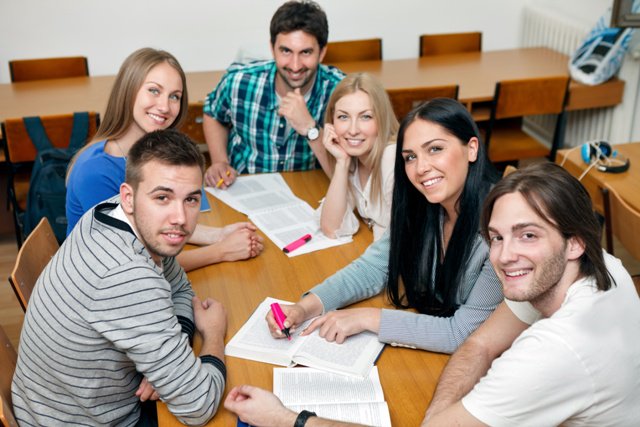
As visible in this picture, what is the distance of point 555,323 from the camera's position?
1.40 metres

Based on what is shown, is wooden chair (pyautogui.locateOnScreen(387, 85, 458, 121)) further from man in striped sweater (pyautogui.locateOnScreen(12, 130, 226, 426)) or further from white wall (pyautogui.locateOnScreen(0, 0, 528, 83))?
man in striped sweater (pyautogui.locateOnScreen(12, 130, 226, 426))

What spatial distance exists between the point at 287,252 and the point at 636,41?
3.00m

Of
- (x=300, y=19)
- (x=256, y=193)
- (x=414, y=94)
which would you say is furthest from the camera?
(x=414, y=94)

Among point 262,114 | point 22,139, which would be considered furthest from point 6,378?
point 22,139

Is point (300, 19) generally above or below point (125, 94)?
above

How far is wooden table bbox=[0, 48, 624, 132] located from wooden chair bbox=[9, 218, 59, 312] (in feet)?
5.60

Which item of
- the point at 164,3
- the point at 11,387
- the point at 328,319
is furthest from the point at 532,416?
the point at 164,3

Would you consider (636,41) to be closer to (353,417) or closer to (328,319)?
(328,319)

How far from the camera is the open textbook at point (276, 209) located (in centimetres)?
246

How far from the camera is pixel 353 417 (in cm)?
160

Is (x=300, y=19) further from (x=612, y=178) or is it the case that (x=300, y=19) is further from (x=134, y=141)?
(x=612, y=178)

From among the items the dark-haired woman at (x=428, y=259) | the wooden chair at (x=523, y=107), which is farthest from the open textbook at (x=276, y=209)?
the wooden chair at (x=523, y=107)

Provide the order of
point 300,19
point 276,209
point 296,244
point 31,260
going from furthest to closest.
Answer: point 300,19 → point 276,209 → point 296,244 → point 31,260

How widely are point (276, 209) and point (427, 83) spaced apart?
1.97 metres
